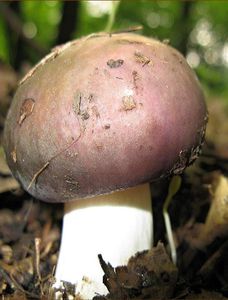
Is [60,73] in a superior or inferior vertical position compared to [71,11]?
inferior

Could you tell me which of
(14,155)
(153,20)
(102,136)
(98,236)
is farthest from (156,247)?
(153,20)

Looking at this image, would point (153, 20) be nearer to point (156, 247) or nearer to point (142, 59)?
point (142, 59)

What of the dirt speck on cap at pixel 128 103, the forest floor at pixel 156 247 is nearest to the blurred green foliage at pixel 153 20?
the forest floor at pixel 156 247

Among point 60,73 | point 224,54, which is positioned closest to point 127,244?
point 60,73

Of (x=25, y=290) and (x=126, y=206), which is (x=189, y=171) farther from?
(x=25, y=290)

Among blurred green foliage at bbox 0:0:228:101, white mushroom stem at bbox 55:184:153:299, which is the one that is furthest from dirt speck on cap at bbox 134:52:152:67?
blurred green foliage at bbox 0:0:228:101

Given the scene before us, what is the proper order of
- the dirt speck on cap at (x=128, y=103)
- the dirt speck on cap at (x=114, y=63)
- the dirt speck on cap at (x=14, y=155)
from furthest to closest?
the dirt speck on cap at (x=14, y=155) → the dirt speck on cap at (x=114, y=63) → the dirt speck on cap at (x=128, y=103)

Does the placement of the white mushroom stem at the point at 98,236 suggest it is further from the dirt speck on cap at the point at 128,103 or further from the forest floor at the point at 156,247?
the dirt speck on cap at the point at 128,103
